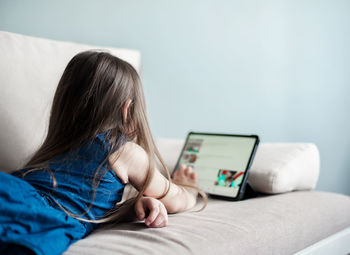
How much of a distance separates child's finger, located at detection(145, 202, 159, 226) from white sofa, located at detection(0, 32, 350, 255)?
2cm

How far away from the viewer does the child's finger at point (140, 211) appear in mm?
778

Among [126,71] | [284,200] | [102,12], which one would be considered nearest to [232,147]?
[284,200]

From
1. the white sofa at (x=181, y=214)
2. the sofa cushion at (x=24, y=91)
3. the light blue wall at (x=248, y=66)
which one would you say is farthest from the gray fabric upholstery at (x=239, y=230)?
the light blue wall at (x=248, y=66)

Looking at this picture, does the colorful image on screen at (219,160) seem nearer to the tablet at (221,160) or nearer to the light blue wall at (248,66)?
the tablet at (221,160)

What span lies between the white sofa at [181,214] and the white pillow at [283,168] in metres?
0.01

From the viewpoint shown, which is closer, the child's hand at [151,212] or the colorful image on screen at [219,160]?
the child's hand at [151,212]

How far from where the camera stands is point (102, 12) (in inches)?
60.9

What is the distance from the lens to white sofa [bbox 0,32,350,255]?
2.21 feet

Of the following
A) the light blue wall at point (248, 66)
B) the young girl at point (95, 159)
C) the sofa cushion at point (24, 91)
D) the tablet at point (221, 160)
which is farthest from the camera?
the light blue wall at point (248, 66)

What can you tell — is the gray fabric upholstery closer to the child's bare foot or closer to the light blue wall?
the child's bare foot

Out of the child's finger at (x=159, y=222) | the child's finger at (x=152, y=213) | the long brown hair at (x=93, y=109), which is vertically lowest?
the child's finger at (x=159, y=222)

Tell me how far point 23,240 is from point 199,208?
51 cm

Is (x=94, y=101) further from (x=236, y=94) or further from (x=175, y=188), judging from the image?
(x=236, y=94)

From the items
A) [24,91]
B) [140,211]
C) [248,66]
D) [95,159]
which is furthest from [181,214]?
[248,66]
